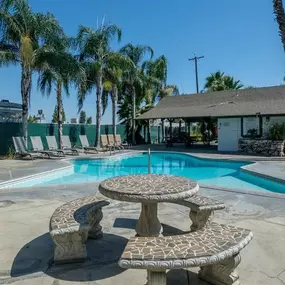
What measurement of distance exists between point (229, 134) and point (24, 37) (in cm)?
1396

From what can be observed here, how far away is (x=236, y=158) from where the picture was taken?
15453 millimetres

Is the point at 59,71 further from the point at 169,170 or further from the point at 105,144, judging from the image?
the point at 169,170

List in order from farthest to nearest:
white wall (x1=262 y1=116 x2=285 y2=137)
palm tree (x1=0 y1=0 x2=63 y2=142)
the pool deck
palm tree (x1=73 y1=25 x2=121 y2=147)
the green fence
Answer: palm tree (x1=73 y1=25 x2=121 y2=147) < white wall (x1=262 y1=116 x2=285 y2=137) < the green fence < palm tree (x1=0 y1=0 x2=63 y2=142) < the pool deck

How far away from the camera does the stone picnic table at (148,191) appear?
3406 millimetres

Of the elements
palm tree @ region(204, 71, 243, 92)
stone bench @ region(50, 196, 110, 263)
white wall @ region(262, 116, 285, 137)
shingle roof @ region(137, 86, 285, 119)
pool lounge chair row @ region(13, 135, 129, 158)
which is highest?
palm tree @ region(204, 71, 243, 92)

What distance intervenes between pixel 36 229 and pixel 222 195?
14.5 ft

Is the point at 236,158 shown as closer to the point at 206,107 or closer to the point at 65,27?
the point at 206,107

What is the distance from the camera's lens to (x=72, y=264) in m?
3.56

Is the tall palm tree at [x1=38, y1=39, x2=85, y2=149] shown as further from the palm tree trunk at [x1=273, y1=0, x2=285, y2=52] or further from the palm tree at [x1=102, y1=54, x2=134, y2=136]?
the palm tree trunk at [x1=273, y1=0, x2=285, y2=52]

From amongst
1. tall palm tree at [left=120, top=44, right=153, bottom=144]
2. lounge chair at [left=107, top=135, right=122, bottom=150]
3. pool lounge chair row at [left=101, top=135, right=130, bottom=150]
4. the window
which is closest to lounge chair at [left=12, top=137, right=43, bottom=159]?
pool lounge chair row at [left=101, top=135, right=130, bottom=150]

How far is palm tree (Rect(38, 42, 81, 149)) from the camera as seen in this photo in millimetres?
15273

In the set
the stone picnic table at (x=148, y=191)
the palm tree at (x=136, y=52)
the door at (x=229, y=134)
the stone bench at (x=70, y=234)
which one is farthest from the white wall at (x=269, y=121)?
the stone bench at (x=70, y=234)

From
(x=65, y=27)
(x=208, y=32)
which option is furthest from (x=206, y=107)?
(x=65, y=27)

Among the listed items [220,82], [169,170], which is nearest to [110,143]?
[169,170]
